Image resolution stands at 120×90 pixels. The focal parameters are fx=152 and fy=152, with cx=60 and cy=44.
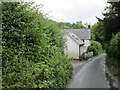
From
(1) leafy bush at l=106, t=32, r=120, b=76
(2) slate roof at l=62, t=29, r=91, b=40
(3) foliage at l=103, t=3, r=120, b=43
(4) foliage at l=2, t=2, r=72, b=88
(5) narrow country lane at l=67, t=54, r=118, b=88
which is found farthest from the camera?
(2) slate roof at l=62, t=29, r=91, b=40

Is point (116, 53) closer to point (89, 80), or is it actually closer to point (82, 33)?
point (89, 80)

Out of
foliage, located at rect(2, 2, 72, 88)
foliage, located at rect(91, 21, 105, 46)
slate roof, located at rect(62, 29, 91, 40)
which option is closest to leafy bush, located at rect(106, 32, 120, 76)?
foliage, located at rect(2, 2, 72, 88)

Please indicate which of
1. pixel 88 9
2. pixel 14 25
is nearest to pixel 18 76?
pixel 14 25

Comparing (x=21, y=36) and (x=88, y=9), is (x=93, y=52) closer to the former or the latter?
(x=88, y=9)

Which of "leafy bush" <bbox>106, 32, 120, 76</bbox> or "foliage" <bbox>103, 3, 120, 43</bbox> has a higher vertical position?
"foliage" <bbox>103, 3, 120, 43</bbox>

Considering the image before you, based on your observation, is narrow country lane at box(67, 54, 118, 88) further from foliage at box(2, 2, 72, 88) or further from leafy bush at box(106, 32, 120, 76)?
foliage at box(2, 2, 72, 88)

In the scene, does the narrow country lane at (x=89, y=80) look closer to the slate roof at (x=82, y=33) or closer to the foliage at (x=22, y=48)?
the foliage at (x=22, y=48)

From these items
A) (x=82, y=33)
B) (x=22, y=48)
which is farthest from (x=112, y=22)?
(x=82, y=33)

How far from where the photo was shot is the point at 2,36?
4.49m


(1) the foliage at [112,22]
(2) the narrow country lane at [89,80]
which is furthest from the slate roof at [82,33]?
(2) the narrow country lane at [89,80]

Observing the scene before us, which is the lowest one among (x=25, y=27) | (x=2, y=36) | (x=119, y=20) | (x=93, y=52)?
(x=93, y=52)

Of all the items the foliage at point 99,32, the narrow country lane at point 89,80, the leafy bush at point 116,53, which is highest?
the foliage at point 99,32

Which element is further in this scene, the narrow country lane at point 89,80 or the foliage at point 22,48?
the narrow country lane at point 89,80

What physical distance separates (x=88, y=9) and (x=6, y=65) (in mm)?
9329
